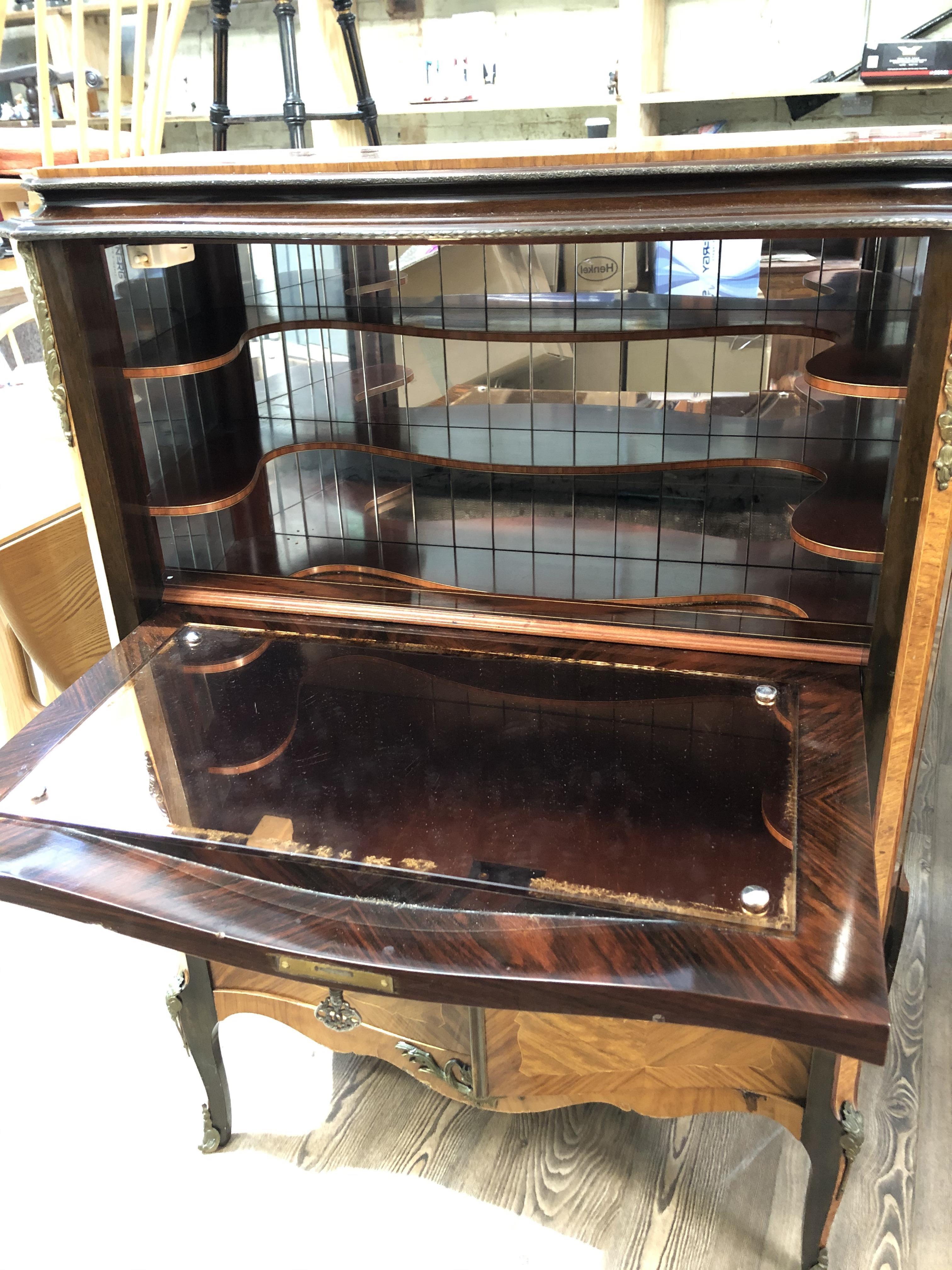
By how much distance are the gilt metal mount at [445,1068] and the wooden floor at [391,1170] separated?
0.26 m

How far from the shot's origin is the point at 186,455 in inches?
53.9

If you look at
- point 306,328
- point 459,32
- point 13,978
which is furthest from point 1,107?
point 13,978

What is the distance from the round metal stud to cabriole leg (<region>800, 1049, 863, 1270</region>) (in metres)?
0.27

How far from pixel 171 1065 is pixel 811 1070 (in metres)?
0.91

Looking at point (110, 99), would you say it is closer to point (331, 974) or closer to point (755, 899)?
point (331, 974)

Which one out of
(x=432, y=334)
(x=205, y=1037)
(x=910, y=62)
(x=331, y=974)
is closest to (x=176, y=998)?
(x=205, y=1037)

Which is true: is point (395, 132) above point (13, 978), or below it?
above

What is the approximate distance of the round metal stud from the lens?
791 mm

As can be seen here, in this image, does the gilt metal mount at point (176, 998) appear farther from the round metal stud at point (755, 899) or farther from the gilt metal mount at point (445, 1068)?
the round metal stud at point (755, 899)

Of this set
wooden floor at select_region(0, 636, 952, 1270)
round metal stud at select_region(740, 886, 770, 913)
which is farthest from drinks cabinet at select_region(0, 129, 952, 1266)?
wooden floor at select_region(0, 636, 952, 1270)

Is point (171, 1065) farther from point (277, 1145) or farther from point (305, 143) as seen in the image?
point (305, 143)

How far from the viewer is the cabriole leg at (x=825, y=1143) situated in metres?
0.99

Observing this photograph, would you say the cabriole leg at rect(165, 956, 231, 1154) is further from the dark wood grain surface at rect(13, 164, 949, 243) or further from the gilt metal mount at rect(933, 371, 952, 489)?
the gilt metal mount at rect(933, 371, 952, 489)

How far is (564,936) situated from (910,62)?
9.66 ft
